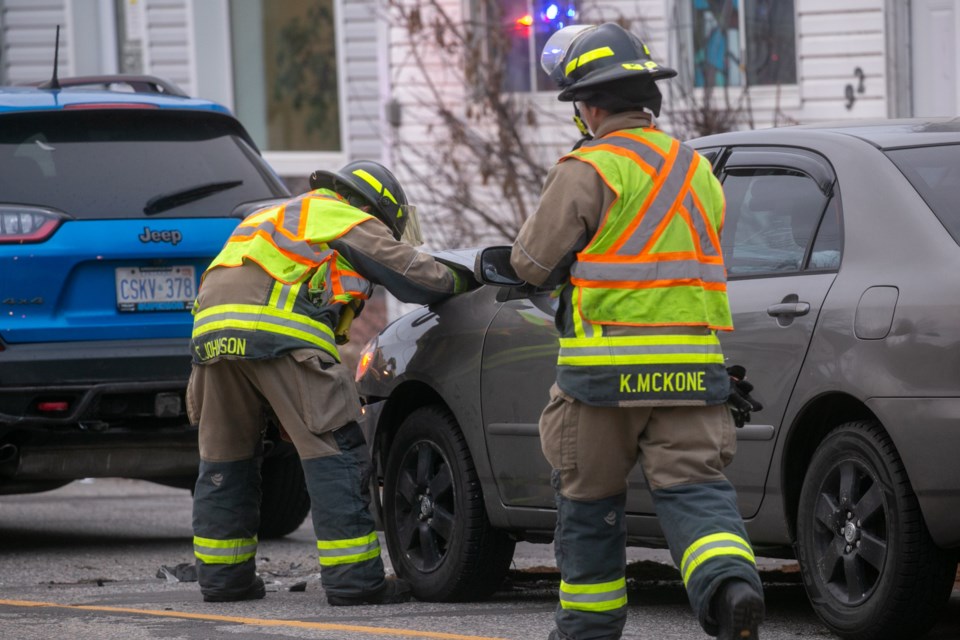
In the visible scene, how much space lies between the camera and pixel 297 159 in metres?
17.3

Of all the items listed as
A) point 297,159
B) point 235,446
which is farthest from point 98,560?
point 297,159

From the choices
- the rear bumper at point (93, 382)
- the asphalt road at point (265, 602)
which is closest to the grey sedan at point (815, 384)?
the asphalt road at point (265, 602)

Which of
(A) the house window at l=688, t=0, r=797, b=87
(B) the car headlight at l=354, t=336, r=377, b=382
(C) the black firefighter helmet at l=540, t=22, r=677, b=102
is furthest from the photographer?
(A) the house window at l=688, t=0, r=797, b=87

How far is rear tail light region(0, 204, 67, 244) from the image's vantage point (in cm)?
726

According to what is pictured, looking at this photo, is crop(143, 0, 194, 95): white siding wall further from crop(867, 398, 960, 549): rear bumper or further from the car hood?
crop(867, 398, 960, 549): rear bumper

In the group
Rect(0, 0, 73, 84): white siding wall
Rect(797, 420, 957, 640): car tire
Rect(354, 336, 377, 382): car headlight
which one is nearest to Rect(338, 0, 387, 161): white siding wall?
Rect(0, 0, 73, 84): white siding wall

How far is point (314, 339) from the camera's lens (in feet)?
20.5

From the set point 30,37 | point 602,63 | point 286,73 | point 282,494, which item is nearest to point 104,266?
point 282,494

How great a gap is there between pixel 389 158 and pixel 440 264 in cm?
912

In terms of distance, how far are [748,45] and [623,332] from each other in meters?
9.04

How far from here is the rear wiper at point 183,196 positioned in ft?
25.2

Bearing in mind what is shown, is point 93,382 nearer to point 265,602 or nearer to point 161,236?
point 161,236

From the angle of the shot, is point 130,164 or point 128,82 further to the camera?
point 128,82

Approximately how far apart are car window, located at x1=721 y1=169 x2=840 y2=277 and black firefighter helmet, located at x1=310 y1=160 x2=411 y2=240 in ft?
4.00
